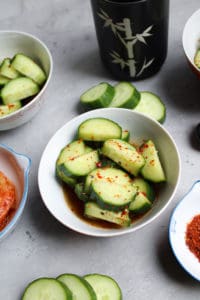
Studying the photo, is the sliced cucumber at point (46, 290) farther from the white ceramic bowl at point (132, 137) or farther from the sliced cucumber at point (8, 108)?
the sliced cucumber at point (8, 108)

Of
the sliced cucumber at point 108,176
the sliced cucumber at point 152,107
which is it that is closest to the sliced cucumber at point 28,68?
the sliced cucumber at point 152,107

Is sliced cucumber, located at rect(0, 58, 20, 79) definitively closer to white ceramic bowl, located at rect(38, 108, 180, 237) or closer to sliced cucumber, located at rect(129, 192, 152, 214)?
white ceramic bowl, located at rect(38, 108, 180, 237)

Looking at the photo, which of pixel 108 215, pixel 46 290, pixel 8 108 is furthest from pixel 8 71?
pixel 46 290

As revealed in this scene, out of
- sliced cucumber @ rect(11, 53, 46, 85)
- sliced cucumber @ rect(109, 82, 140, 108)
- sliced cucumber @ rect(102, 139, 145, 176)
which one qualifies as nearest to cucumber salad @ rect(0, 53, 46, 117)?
sliced cucumber @ rect(11, 53, 46, 85)

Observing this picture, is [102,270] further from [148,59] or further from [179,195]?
[148,59]

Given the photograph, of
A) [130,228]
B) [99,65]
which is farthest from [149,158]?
[99,65]

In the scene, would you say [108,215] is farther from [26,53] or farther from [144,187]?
[26,53]
